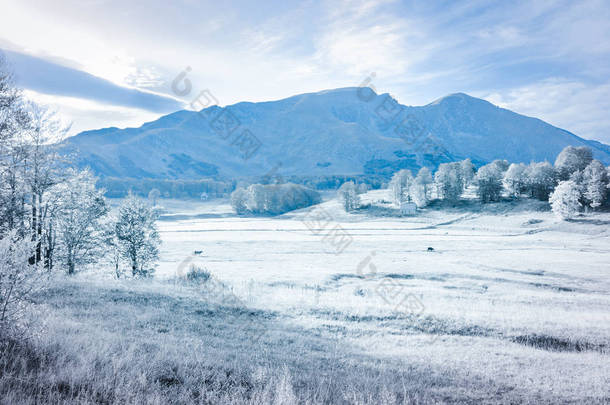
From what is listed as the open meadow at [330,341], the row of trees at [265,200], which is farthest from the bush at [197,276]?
the row of trees at [265,200]

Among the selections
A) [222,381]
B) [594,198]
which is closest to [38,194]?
[222,381]

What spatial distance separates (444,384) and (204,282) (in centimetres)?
2278

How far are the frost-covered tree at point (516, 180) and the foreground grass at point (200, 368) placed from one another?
432 feet

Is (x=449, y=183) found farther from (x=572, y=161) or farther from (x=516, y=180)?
(x=572, y=161)

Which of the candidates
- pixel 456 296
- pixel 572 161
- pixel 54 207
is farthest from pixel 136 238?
pixel 572 161

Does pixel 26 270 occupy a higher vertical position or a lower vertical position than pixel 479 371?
higher

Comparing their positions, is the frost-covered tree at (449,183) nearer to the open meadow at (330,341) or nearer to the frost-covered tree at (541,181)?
the frost-covered tree at (541,181)

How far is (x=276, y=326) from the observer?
15.6m

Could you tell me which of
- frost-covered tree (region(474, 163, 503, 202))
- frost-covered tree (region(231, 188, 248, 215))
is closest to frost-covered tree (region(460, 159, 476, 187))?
frost-covered tree (region(474, 163, 503, 202))

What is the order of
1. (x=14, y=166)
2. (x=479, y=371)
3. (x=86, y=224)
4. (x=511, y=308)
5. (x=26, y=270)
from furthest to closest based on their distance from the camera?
(x=86, y=224) < (x=14, y=166) < (x=511, y=308) < (x=479, y=371) < (x=26, y=270)

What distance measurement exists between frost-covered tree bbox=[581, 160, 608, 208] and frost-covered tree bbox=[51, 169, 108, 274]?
12020 centimetres

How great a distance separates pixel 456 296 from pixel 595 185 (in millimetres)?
98606

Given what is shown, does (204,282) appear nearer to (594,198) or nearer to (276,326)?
(276,326)

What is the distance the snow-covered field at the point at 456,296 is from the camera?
1178 cm
